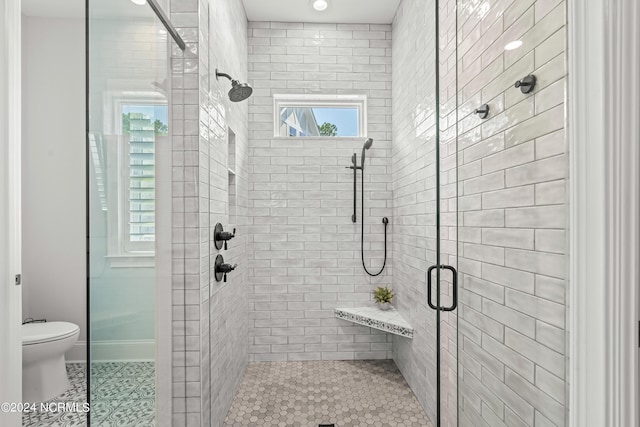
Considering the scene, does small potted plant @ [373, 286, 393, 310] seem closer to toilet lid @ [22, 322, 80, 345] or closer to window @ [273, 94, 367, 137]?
window @ [273, 94, 367, 137]

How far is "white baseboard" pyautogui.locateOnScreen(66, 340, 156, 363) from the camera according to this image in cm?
104

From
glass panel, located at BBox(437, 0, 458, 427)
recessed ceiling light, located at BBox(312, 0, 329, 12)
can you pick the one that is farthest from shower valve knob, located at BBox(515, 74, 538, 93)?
recessed ceiling light, located at BBox(312, 0, 329, 12)

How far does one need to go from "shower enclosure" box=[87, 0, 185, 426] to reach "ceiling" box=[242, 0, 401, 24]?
1.98 feet

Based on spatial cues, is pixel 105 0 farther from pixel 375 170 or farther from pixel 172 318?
pixel 375 170

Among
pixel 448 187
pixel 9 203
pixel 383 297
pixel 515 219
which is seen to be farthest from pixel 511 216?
pixel 383 297

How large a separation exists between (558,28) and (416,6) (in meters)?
1.45

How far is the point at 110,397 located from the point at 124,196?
24.8 inches

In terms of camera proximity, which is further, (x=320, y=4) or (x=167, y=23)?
(x=320, y=4)

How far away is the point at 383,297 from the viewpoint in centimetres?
216

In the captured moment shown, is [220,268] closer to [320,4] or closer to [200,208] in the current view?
[200,208]

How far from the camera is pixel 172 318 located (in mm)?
1458

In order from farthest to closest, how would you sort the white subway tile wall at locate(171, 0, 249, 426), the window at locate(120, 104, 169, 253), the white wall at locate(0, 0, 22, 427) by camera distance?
the white subway tile wall at locate(171, 0, 249, 426)
the window at locate(120, 104, 169, 253)
the white wall at locate(0, 0, 22, 427)

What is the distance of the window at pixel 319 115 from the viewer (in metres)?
1.74

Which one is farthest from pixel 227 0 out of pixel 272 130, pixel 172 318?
pixel 172 318
